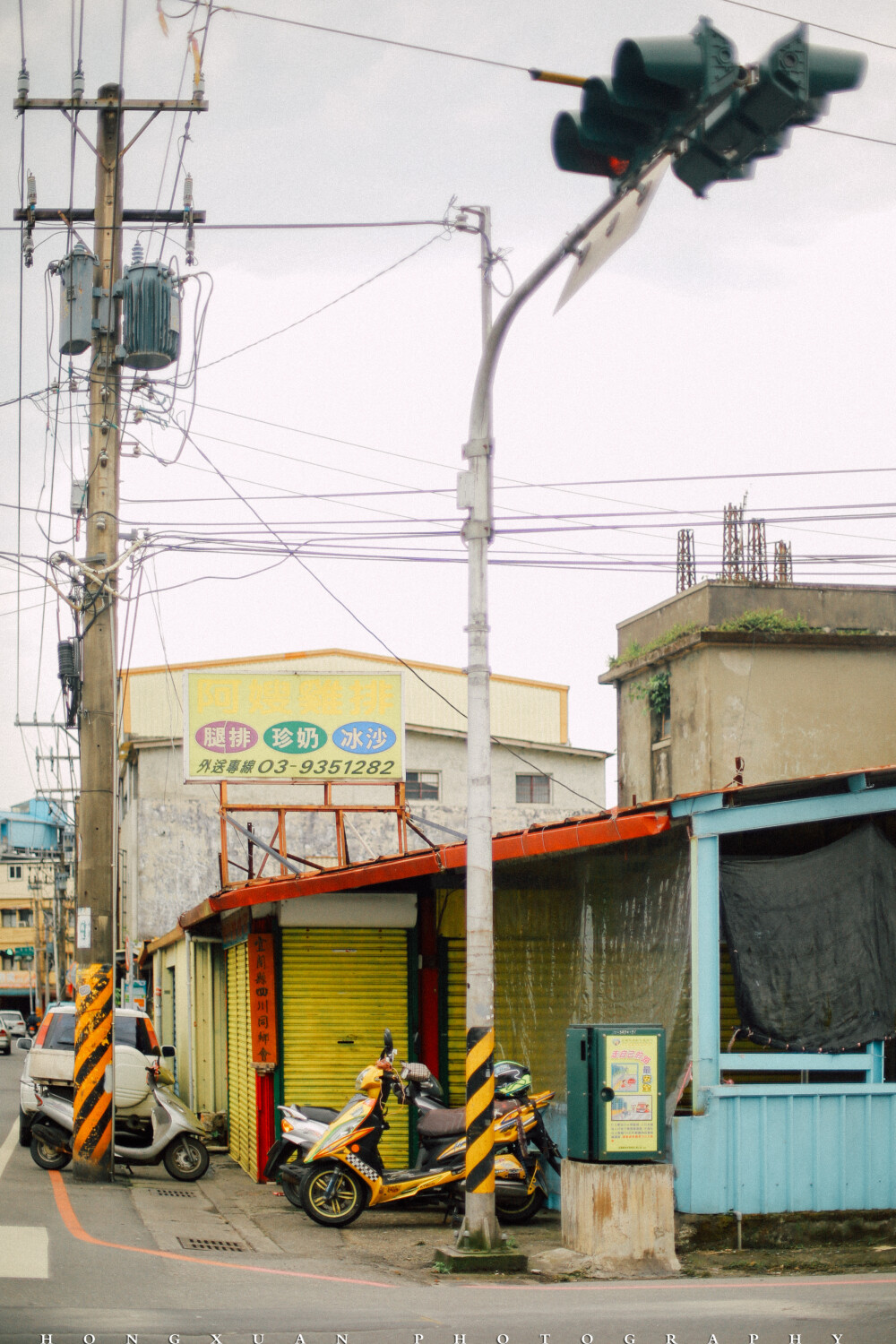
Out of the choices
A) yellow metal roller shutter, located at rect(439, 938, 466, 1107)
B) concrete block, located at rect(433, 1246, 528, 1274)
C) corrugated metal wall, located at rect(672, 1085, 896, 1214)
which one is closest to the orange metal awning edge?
yellow metal roller shutter, located at rect(439, 938, 466, 1107)

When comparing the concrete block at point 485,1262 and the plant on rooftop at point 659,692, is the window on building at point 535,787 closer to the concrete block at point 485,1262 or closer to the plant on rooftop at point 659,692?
the plant on rooftop at point 659,692

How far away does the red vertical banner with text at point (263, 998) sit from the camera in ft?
51.9

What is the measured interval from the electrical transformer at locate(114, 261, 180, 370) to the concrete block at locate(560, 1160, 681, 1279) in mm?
10608

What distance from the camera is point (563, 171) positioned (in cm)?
630

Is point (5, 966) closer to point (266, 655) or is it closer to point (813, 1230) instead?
point (266, 655)

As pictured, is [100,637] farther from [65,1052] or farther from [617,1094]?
[617,1094]

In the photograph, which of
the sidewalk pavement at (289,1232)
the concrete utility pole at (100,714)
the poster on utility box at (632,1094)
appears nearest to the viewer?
the poster on utility box at (632,1094)

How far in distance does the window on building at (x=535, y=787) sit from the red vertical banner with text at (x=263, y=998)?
19930 millimetres

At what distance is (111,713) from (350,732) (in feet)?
15.9

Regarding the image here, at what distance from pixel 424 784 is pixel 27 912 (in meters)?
63.7

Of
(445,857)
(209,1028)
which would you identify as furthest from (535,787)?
(445,857)

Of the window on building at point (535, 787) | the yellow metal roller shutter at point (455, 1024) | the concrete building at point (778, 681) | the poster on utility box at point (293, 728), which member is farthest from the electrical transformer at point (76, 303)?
the window on building at point (535, 787)

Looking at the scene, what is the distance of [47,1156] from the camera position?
52.2 ft

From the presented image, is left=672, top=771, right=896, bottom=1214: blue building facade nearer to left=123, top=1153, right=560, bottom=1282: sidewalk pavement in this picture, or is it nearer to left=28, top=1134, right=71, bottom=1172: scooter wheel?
left=123, top=1153, right=560, bottom=1282: sidewalk pavement
